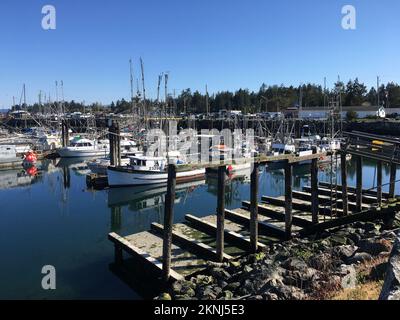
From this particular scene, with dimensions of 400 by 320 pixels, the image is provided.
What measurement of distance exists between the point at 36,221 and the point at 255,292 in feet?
60.3

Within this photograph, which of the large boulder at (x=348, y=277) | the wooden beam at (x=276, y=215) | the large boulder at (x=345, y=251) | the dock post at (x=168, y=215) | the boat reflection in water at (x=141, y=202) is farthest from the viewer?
the boat reflection in water at (x=141, y=202)

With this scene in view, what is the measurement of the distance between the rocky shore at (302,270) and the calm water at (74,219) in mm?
3541

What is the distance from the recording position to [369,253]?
34.3ft

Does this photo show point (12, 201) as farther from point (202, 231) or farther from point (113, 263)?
point (202, 231)

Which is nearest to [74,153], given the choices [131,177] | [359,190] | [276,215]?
[131,177]

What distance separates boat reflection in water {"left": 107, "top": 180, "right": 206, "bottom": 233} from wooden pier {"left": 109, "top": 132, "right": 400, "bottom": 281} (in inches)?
275

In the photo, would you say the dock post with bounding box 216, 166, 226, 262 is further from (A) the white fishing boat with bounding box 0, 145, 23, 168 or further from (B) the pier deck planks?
(A) the white fishing boat with bounding box 0, 145, 23, 168

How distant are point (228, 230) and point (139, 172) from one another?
1940 centimetres

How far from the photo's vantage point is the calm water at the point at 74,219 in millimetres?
14227

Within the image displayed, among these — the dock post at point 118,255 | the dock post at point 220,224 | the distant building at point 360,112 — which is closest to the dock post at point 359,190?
the dock post at point 220,224

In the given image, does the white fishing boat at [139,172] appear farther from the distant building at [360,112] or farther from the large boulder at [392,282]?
the distant building at [360,112]

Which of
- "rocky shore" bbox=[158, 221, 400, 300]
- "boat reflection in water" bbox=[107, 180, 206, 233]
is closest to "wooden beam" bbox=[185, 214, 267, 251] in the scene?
"rocky shore" bbox=[158, 221, 400, 300]

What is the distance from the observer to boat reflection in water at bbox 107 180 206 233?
23825 mm
